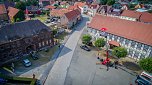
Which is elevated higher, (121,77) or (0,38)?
(0,38)

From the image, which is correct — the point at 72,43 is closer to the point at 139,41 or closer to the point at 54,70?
the point at 54,70

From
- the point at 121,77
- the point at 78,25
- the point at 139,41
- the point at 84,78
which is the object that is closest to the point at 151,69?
the point at 121,77

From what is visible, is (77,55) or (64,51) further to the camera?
(64,51)

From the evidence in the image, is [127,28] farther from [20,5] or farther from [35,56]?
[20,5]

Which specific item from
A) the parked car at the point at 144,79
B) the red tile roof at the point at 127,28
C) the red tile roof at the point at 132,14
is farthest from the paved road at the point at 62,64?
the red tile roof at the point at 132,14

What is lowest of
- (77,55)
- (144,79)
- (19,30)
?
(144,79)

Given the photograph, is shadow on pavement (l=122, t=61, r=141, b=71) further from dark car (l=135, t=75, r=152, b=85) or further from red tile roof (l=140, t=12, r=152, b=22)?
red tile roof (l=140, t=12, r=152, b=22)

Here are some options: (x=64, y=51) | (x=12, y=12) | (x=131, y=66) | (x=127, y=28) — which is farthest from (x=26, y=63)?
(x=12, y=12)

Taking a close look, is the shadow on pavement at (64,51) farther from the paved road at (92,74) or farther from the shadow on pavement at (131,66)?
the shadow on pavement at (131,66)
